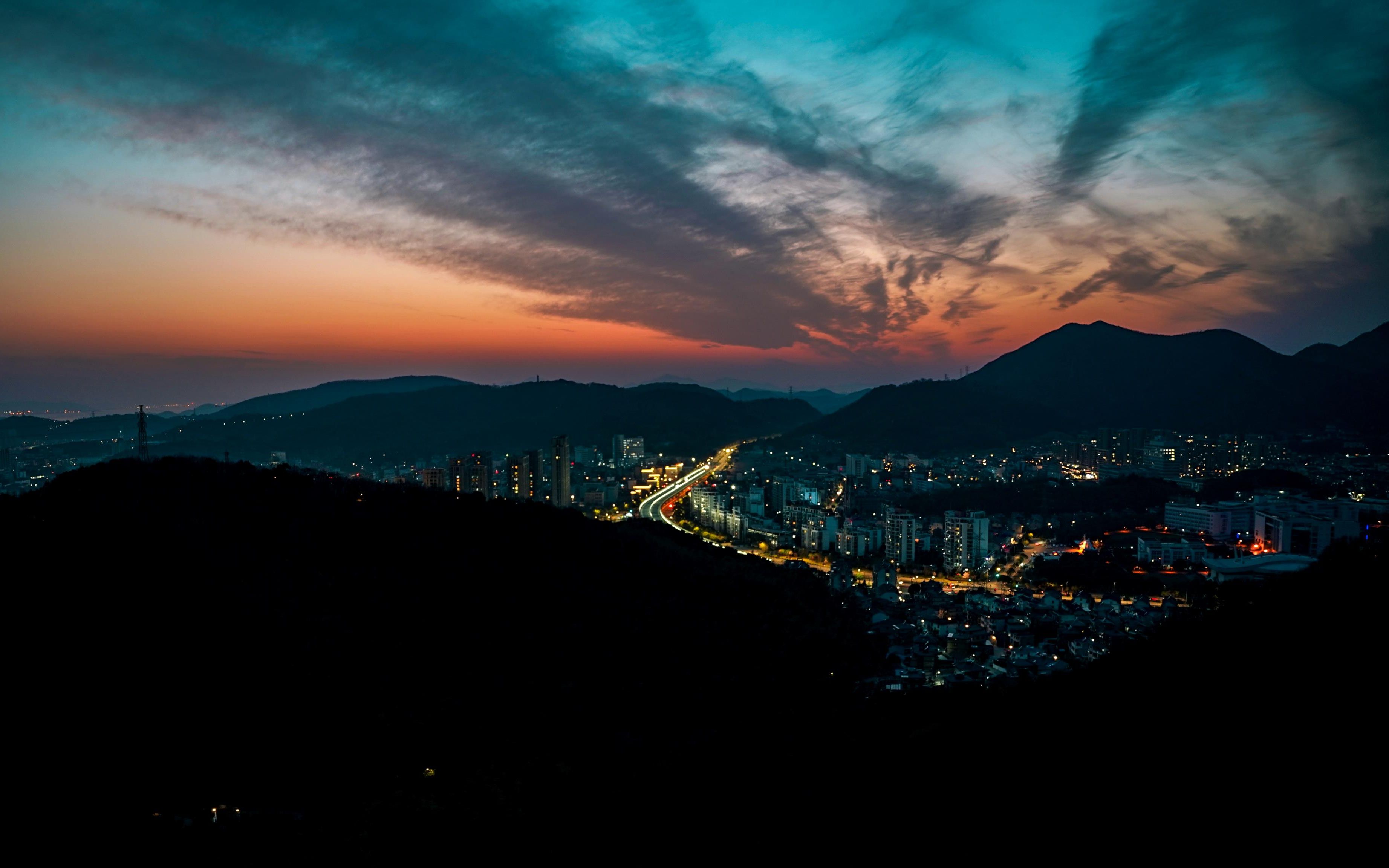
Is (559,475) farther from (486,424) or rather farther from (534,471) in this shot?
(486,424)

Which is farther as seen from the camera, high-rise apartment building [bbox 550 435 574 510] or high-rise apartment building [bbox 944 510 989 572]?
high-rise apartment building [bbox 550 435 574 510]

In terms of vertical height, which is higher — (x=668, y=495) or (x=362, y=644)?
(x=362, y=644)

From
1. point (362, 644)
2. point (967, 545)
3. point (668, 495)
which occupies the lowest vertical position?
point (668, 495)

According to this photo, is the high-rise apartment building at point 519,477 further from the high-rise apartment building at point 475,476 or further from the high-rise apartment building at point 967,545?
the high-rise apartment building at point 967,545

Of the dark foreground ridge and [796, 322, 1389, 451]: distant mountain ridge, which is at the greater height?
[796, 322, 1389, 451]: distant mountain ridge

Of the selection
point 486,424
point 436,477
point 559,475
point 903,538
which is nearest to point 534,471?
point 559,475

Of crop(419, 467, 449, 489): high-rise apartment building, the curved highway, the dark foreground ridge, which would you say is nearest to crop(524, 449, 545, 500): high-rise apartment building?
crop(419, 467, 449, 489): high-rise apartment building

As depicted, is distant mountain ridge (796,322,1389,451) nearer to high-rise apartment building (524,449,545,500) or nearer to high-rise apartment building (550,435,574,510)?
high-rise apartment building (550,435,574,510)

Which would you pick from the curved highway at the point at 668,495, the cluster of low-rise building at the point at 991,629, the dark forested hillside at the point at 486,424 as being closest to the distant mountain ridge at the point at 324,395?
the dark forested hillside at the point at 486,424
